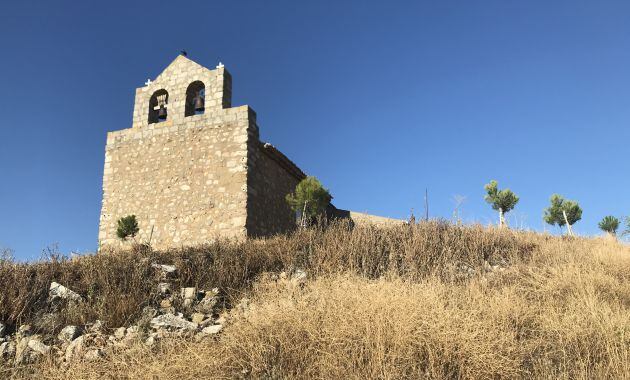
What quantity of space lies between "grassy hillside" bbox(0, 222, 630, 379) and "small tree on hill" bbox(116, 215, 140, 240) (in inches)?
203

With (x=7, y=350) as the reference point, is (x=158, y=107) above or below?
above

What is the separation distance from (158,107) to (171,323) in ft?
33.3

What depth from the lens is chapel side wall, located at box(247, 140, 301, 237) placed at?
473 inches

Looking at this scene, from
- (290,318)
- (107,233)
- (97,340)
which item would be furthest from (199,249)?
(107,233)

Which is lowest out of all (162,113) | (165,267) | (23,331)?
(23,331)

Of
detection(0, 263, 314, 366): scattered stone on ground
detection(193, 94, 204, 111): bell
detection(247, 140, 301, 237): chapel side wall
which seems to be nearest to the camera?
detection(0, 263, 314, 366): scattered stone on ground

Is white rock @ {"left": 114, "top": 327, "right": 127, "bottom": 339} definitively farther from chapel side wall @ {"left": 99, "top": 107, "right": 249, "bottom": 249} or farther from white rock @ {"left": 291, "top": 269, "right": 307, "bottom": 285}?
chapel side wall @ {"left": 99, "top": 107, "right": 249, "bottom": 249}

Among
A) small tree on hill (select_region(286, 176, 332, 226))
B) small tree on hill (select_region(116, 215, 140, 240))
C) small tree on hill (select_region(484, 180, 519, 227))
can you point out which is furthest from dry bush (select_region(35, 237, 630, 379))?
small tree on hill (select_region(484, 180, 519, 227))

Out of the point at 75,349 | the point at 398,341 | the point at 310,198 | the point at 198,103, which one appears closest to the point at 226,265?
the point at 75,349

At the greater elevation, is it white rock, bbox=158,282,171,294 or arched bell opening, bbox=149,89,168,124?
arched bell opening, bbox=149,89,168,124

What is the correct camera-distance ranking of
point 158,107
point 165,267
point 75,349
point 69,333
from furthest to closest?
point 158,107
point 165,267
point 69,333
point 75,349

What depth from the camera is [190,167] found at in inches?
489

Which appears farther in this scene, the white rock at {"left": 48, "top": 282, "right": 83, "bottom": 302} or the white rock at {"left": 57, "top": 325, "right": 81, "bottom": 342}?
the white rock at {"left": 48, "top": 282, "right": 83, "bottom": 302}

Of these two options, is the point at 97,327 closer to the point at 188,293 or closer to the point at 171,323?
the point at 171,323
